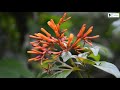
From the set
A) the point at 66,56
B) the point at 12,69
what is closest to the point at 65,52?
the point at 66,56

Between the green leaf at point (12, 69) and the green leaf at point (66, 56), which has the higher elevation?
the green leaf at point (66, 56)

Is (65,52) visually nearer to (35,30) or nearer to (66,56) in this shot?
(66,56)

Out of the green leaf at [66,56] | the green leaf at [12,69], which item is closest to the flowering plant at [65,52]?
the green leaf at [66,56]

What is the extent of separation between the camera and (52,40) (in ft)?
3.90

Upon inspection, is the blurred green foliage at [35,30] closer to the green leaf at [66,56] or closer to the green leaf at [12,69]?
the green leaf at [12,69]
